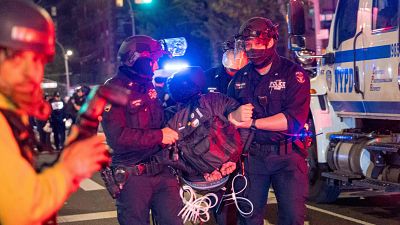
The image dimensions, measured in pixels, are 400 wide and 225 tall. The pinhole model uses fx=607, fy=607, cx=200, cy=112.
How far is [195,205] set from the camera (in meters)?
4.60

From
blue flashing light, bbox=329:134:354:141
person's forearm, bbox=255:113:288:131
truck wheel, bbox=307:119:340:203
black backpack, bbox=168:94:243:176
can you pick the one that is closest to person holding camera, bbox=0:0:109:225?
black backpack, bbox=168:94:243:176

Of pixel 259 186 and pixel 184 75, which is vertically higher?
pixel 184 75

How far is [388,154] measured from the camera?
6.54 metres

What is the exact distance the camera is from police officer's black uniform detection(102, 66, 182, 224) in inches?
154

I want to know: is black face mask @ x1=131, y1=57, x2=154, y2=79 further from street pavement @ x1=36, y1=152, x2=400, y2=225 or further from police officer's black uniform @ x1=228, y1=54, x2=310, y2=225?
street pavement @ x1=36, y1=152, x2=400, y2=225

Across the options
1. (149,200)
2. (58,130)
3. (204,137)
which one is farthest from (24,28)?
(58,130)

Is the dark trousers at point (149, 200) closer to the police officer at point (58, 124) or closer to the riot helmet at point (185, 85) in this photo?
the riot helmet at point (185, 85)

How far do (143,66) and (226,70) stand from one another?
244 cm

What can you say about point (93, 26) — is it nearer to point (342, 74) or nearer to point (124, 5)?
point (124, 5)

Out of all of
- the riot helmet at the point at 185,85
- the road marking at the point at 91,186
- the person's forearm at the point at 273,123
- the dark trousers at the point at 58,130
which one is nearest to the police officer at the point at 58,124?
the dark trousers at the point at 58,130

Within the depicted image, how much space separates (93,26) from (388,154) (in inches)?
2435

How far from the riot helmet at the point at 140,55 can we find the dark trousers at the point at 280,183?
3.44ft

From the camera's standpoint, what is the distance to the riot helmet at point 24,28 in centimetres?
192

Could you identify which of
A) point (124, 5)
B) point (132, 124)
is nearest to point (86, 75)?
point (124, 5)
